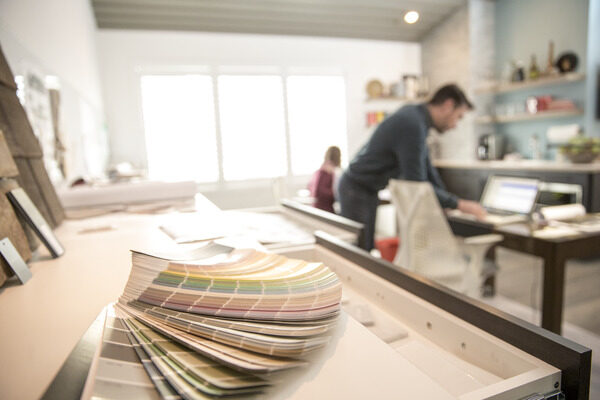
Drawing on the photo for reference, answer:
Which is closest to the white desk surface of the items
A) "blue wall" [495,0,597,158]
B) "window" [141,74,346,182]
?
"window" [141,74,346,182]

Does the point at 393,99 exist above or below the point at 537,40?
below

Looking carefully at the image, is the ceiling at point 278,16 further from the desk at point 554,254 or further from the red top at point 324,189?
the desk at point 554,254

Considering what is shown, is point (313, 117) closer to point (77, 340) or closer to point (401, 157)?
point (401, 157)

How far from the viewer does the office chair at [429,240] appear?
187cm

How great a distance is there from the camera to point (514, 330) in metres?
0.53

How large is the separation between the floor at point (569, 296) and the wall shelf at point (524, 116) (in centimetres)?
179

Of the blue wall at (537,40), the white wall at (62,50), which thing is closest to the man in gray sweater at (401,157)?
the white wall at (62,50)

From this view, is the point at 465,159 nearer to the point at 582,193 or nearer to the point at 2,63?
the point at 582,193

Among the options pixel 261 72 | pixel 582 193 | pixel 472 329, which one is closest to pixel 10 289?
pixel 472 329

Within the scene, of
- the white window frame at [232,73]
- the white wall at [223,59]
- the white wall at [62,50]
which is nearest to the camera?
the white wall at [62,50]

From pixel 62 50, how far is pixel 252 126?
3301 millimetres

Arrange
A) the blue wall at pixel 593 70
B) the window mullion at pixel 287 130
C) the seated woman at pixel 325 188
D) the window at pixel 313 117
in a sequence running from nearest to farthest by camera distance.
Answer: the seated woman at pixel 325 188 → the blue wall at pixel 593 70 → the window mullion at pixel 287 130 → the window at pixel 313 117

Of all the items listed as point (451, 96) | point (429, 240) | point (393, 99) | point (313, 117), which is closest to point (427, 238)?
point (429, 240)

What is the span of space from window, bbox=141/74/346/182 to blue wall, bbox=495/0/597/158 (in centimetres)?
237
